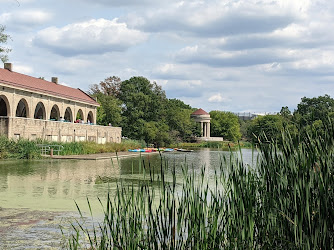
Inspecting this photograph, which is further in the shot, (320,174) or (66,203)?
(66,203)

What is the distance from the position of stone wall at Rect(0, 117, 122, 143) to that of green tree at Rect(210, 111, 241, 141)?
4689cm

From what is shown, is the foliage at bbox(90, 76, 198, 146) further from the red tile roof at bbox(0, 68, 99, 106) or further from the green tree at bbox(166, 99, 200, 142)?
the red tile roof at bbox(0, 68, 99, 106)

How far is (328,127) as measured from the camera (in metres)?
Answer: 5.08

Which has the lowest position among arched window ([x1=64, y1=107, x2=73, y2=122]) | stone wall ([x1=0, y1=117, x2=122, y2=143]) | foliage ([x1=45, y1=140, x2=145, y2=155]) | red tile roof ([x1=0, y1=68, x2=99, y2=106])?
foliage ([x1=45, y1=140, x2=145, y2=155])

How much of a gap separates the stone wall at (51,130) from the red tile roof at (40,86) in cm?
303

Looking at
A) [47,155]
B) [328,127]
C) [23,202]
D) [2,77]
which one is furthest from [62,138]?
[328,127]

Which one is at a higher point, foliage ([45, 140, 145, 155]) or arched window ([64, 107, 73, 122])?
arched window ([64, 107, 73, 122])

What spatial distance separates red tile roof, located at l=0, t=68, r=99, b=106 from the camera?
33.3m

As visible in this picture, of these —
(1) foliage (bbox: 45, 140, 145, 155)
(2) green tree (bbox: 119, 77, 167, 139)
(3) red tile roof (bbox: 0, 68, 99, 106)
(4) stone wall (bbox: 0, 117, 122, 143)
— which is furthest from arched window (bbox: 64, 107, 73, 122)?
(2) green tree (bbox: 119, 77, 167, 139)

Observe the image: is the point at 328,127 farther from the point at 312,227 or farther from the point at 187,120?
the point at 187,120

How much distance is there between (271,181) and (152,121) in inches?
2202

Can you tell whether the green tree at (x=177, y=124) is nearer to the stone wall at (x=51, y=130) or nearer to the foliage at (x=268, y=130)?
the stone wall at (x=51, y=130)

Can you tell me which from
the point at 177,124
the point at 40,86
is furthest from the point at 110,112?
the point at 40,86

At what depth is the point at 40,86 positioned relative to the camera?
124 feet
